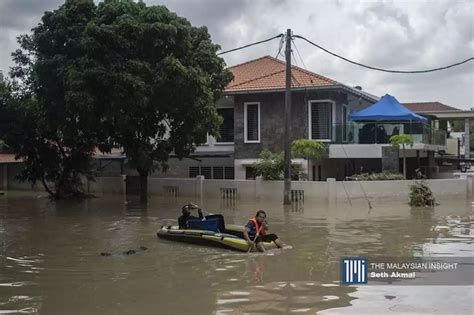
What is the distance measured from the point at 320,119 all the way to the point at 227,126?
5514 millimetres

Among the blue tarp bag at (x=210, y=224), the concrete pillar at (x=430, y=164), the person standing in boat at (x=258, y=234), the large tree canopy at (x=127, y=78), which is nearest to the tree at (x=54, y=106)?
the large tree canopy at (x=127, y=78)

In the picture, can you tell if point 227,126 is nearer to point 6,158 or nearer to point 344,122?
point 344,122

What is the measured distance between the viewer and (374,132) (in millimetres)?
28656

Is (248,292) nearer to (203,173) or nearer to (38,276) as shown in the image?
(38,276)

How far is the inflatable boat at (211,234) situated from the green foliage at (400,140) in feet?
46.0

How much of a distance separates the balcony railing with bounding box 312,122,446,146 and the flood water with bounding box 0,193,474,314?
6.83 metres

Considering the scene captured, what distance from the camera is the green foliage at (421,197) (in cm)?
2381

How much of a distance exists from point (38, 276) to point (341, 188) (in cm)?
1648

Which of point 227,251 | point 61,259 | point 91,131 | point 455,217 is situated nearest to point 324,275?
point 227,251

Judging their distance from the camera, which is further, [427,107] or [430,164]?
[427,107]

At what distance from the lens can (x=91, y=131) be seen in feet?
75.3

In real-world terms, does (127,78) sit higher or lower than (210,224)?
higher

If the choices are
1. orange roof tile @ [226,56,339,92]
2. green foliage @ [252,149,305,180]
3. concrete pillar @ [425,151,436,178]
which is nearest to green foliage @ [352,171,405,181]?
green foliage @ [252,149,305,180]

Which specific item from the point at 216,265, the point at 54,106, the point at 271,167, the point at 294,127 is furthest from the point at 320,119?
the point at 216,265
